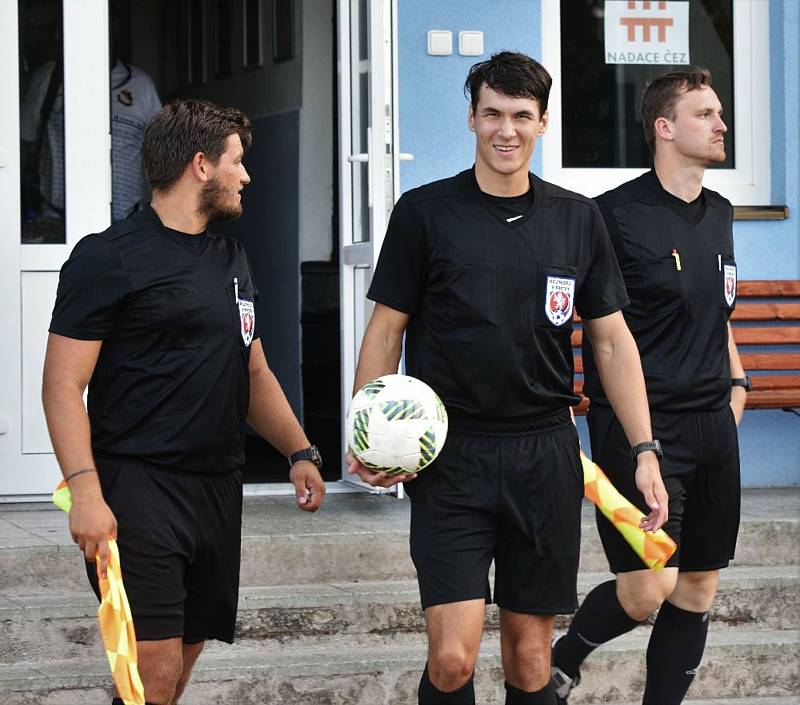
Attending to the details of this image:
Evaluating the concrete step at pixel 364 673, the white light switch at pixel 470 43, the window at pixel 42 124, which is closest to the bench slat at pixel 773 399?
the concrete step at pixel 364 673

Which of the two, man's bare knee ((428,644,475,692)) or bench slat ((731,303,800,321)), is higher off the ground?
bench slat ((731,303,800,321))

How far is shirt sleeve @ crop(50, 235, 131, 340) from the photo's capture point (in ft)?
12.0

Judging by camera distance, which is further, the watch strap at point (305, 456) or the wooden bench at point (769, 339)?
the wooden bench at point (769, 339)

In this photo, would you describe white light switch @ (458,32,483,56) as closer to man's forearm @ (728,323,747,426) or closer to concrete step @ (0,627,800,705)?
man's forearm @ (728,323,747,426)

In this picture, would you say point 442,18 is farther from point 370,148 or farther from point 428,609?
point 428,609

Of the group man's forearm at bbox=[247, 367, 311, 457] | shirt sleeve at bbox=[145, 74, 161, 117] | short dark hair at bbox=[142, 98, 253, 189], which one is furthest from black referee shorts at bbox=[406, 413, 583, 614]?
shirt sleeve at bbox=[145, 74, 161, 117]

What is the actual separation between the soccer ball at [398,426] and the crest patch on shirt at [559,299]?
39 centimetres

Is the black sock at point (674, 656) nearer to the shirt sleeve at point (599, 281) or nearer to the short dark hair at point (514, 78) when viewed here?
the shirt sleeve at point (599, 281)

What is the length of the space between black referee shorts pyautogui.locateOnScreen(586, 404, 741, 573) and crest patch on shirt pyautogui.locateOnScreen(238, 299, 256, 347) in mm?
1337

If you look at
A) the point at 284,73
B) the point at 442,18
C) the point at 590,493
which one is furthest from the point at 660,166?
the point at 284,73

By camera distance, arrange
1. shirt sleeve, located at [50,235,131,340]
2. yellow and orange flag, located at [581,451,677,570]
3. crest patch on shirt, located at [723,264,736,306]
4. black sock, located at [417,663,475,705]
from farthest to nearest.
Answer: crest patch on shirt, located at [723,264,736,306] → yellow and orange flag, located at [581,451,677,570] → black sock, located at [417,663,475,705] → shirt sleeve, located at [50,235,131,340]

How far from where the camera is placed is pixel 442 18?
723 centimetres

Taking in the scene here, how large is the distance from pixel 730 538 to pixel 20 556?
8.58 feet

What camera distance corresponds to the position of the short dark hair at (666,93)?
4992 mm
